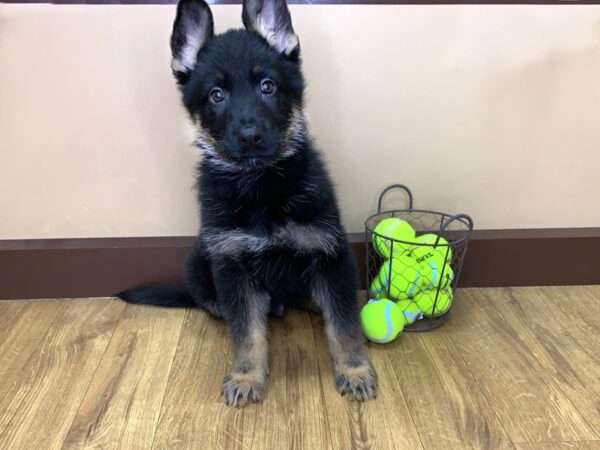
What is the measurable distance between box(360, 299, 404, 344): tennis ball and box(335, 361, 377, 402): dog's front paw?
161 millimetres

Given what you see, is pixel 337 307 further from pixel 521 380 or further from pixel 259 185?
pixel 521 380

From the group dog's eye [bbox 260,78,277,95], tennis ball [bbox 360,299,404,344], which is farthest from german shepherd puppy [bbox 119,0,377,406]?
tennis ball [bbox 360,299,404,344]

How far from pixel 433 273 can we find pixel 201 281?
2.95 feet

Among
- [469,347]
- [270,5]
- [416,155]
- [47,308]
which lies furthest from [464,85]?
[47,308]

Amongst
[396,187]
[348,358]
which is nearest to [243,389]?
[348,358]

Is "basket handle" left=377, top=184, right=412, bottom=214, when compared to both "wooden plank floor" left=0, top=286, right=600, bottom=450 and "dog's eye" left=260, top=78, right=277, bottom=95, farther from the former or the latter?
"dog's eye" left=260, top=78, right=277, bottom=95

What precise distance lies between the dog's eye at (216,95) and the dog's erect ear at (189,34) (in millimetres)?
140

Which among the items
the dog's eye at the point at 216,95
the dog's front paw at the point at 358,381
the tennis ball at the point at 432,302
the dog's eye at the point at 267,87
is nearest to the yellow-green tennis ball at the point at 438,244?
the tennis ball at the point at 432,302

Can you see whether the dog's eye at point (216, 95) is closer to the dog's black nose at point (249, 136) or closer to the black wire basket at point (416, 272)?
the dog's black nose at point (249, 136)

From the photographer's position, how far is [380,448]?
1281 mm

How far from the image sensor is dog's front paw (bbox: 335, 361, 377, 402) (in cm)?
146

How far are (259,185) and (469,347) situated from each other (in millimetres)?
981

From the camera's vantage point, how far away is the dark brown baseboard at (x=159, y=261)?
6.73ft

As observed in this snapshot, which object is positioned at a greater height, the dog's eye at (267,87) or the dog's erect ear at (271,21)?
the dog's erect ear at (271,21)
